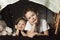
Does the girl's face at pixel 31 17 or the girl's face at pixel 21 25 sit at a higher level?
the girl's face at pixel 31 17

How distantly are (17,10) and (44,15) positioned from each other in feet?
0.58

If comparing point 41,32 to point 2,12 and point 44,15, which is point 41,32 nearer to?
point 44,15

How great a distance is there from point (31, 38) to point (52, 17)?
0.63 ft

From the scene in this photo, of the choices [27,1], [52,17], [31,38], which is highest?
[27,1]

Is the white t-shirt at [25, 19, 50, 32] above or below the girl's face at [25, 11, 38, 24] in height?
below

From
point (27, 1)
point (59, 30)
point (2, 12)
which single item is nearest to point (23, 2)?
point (27, 1)

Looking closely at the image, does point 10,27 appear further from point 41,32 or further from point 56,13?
A: point 56,13

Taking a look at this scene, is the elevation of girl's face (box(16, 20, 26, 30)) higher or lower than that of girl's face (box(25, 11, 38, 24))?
lower

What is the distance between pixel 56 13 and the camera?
1057 mm

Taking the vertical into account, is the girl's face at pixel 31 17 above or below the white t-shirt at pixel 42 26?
above

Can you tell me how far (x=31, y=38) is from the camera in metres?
1.02

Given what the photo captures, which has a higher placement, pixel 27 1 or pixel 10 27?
pixel 27 1

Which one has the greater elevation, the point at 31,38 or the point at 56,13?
the point at 56,13

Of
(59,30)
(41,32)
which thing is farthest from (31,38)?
(59,30)
